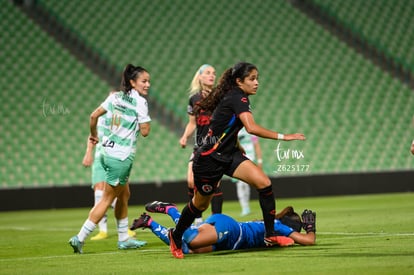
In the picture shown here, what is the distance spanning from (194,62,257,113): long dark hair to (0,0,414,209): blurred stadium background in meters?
12.2

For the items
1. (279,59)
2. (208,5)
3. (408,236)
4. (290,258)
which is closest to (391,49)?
(279,59)

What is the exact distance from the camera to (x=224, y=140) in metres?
7.94

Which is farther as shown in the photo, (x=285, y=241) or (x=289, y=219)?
(x=289, y=219)

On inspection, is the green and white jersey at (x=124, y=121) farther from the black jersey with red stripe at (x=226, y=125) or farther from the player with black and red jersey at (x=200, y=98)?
the player with black and red jersey at (x=200, y=98)

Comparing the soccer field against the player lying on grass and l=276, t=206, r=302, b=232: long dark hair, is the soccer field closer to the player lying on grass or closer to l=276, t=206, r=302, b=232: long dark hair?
the player lying on grass

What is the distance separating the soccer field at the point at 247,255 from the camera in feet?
21.8

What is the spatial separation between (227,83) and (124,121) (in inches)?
62.2

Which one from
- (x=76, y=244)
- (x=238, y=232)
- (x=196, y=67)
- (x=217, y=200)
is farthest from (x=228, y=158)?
(x=196, y=67)

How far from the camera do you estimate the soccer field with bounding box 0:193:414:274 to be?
21.8 feet

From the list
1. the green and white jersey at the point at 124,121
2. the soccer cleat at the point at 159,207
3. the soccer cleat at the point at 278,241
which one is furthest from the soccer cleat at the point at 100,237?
the soccer cleat at the point at 278,241

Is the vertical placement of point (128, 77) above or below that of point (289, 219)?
above

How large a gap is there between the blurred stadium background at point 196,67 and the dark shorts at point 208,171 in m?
12.4

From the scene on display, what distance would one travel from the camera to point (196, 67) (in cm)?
2397

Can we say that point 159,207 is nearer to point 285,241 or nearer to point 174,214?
point 174,214
